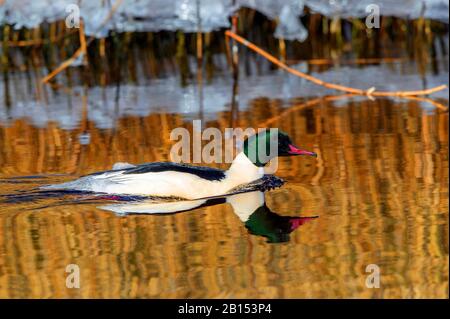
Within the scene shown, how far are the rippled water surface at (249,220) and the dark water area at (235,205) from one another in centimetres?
1

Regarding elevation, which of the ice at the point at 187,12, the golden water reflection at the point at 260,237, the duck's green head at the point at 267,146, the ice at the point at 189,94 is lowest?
the golden water reflection at the point at 260,237

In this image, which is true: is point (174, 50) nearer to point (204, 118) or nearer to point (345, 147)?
point (204, 118)

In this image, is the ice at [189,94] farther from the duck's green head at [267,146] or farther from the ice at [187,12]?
the duck's green head at [267,146]

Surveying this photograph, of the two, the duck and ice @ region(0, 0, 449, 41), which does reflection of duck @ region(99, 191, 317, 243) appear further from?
ice @ region(0, 0, 449, 41)

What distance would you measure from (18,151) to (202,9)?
480cm

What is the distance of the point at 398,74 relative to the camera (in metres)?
11.2

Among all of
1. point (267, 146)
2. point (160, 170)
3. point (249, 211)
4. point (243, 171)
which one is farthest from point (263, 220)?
point (267, 146)

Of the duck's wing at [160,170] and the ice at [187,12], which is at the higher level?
the ice at [187,12]

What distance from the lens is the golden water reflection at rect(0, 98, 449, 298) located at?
15.7 feet

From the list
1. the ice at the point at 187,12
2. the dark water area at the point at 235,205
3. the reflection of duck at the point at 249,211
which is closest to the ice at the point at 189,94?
the dark water area at the point at 235,205

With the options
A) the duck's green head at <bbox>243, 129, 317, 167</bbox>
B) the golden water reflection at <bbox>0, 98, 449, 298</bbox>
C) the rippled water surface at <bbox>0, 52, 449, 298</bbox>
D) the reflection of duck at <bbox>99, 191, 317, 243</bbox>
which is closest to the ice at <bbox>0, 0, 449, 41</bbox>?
the rippled water surface at <bbox>0, 52, 449, 298</bbox>

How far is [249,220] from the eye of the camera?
6.00 meters

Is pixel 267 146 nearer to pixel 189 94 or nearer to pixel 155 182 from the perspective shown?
pixel 155 182

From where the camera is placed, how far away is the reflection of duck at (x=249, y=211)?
5746 mm
